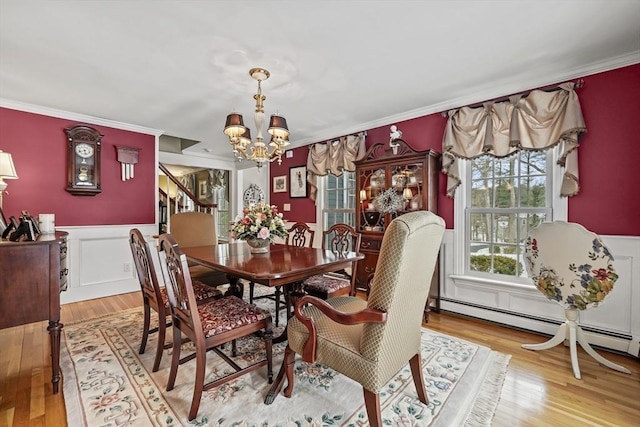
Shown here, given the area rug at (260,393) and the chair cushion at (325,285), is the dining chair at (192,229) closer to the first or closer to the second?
the area rug at (260,393)

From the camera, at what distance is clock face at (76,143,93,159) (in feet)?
11.6

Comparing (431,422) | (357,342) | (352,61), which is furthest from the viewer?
(352,61)

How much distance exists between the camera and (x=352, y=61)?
228cm

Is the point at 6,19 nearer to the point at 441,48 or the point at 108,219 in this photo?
the point at 108,219

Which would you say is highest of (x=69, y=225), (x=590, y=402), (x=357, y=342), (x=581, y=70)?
(x=581, y=70)

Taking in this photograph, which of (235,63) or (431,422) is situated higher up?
(235,63)

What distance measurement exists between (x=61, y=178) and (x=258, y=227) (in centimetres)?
292

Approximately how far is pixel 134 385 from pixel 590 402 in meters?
2.83

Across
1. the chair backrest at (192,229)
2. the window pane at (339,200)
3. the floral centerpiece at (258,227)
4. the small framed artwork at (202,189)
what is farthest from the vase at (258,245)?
the small framed artwork at (202,189)

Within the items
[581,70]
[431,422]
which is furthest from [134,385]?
[581,70]

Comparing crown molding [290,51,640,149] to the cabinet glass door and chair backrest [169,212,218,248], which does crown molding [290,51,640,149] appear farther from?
chair backrest [169,212,218,248]

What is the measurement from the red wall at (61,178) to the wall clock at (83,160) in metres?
0.08

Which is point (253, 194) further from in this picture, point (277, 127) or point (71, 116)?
point (277, 127)

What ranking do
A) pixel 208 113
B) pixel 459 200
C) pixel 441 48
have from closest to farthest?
pixel 441 48 < pixel 459 200 < pixel 208 113
